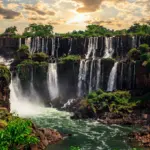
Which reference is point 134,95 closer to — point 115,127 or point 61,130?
point 115,127

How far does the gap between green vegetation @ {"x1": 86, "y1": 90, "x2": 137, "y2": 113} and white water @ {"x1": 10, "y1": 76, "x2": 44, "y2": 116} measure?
11575mm

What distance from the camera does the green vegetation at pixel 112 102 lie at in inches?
2500

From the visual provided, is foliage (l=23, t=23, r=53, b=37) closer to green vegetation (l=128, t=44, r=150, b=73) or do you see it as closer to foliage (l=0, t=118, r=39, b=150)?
green vegetation (l=128, t=44, r=150, b=73)

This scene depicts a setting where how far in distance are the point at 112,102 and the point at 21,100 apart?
2130 centimetres

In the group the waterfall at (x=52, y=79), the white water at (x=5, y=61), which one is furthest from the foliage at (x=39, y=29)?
the waterfall at (x=52, y=79)

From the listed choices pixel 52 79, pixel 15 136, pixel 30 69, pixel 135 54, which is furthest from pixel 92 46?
pixel 15 136

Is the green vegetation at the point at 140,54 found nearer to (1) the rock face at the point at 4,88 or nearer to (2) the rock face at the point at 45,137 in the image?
(1) the rock face at the point at 4,88

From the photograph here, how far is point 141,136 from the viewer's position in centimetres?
4741

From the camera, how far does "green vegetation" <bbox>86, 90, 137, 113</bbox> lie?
2500 inches

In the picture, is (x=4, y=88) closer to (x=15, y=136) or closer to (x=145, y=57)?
(x=15, y=136)

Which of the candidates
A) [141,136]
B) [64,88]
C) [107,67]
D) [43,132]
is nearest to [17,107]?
[64,88]

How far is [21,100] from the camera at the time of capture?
76.4 meters

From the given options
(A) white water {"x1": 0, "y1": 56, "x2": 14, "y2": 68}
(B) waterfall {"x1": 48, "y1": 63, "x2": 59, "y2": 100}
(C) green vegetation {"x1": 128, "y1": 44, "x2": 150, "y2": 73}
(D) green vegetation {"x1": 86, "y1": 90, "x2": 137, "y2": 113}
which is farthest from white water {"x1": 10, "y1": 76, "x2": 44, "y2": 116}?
(C) green vegetation {"x1": 128, "y1": 44, "x2": 150, "y2": 73}

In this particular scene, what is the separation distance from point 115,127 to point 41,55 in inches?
1386
